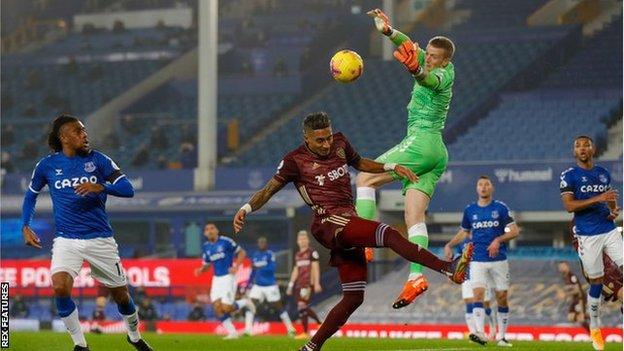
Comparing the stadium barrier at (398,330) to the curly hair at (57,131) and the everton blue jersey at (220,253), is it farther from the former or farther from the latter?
the curly hair at (57,131)

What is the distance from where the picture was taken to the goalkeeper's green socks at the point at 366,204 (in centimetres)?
1230

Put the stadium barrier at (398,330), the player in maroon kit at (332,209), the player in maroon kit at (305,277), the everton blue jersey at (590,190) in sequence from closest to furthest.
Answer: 1. the player in maroon kit at (332,209)
2. the everton blue jersey at (590,190)
3. the player in maroon kit at (305,277)
4. the stadium barrier at (398,330)

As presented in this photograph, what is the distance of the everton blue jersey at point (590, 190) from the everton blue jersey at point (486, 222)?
4172mm

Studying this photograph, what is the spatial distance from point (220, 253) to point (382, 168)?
483 inches

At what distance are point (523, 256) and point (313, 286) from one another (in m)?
6.67

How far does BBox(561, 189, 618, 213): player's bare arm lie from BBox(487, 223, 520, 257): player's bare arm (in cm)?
399

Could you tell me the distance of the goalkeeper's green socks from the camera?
12.3 m

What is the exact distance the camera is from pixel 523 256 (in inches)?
1192

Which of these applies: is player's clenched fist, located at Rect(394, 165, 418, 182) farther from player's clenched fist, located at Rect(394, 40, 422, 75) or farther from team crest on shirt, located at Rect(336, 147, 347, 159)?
player's clenched fist, located at Rect(394, 40, 422, 75)

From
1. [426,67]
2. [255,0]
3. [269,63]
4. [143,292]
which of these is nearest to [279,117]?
[269,63]

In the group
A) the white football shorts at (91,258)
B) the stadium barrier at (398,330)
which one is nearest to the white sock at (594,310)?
the white football shorts at (91,258)

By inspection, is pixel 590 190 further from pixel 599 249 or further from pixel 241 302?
pixel 241 302

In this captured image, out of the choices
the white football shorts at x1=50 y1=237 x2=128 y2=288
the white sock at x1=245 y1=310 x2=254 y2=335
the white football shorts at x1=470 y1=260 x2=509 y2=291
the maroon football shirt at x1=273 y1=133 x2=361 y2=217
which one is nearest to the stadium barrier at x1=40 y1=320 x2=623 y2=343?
the white sock at x1=245 y1=310 x2=254 y2=335

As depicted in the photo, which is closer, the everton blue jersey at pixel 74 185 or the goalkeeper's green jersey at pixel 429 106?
the everton blue jersey at pixel 74 185
